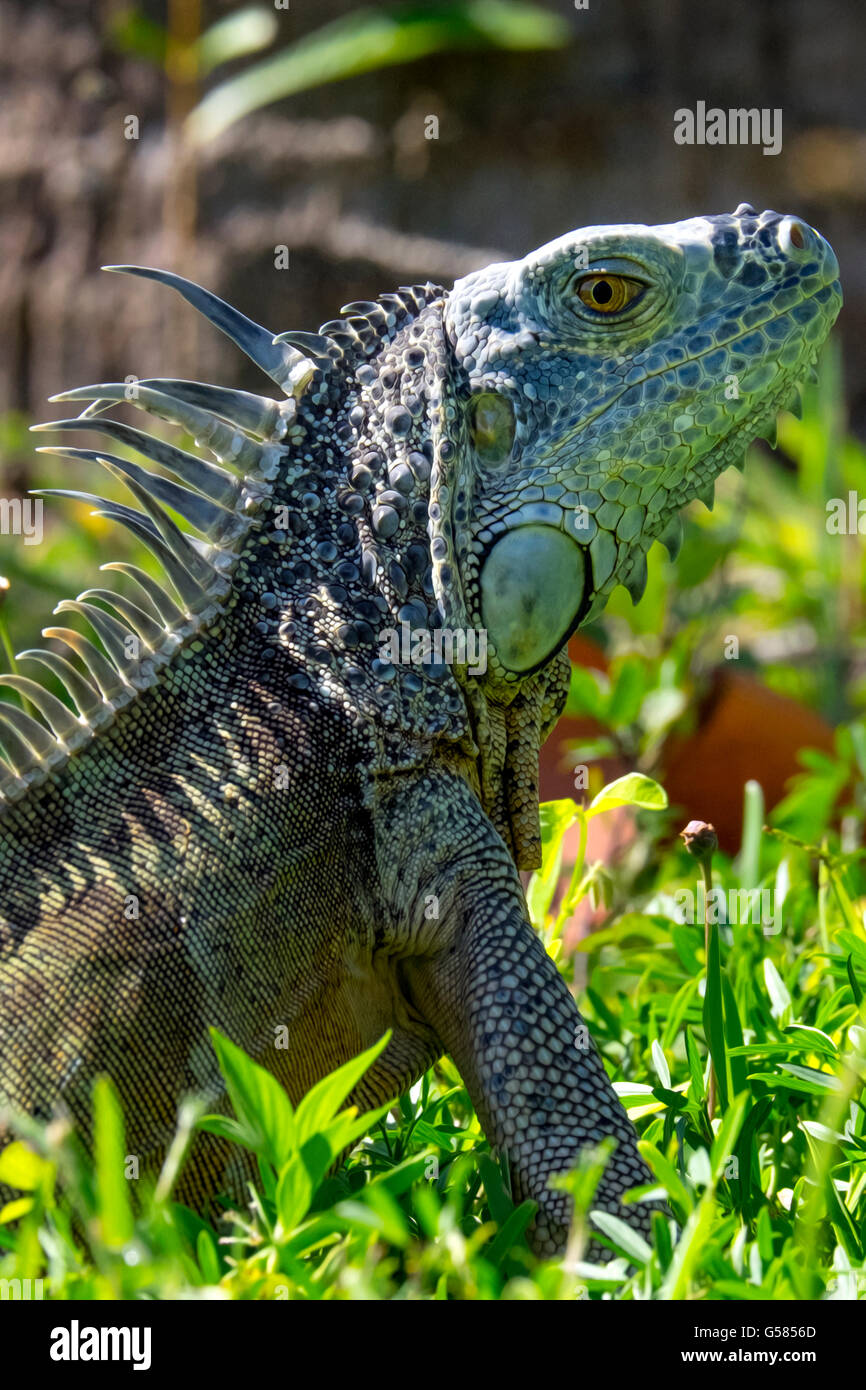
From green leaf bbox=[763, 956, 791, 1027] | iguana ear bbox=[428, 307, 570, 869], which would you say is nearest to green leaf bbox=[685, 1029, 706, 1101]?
green leaf bbox=[763, 956, 791, 1027]

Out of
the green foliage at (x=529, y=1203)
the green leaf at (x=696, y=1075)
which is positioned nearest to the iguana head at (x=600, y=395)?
the green foliage at (x=529, y=1203)

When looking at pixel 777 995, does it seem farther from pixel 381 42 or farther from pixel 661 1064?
pixel 381 42

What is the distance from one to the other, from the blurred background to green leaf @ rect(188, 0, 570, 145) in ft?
0.07

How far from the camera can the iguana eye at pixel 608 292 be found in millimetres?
2889

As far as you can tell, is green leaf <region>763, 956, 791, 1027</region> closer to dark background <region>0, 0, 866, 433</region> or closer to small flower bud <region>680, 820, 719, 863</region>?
small flower bud <region>680, 820, 719, 863</region>

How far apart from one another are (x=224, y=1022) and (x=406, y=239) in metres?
9.57

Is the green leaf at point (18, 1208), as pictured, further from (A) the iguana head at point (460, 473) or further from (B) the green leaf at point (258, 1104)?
(A) the iguana head at point (460, 473)

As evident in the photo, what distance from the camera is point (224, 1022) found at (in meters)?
2.51

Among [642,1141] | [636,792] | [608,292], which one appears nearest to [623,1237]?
[642,1141]

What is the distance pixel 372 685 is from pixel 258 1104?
887 millimetres

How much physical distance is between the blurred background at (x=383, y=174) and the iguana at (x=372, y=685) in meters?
4.78

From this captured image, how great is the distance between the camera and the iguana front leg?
2496mm

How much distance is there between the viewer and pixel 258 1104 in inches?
85.9
